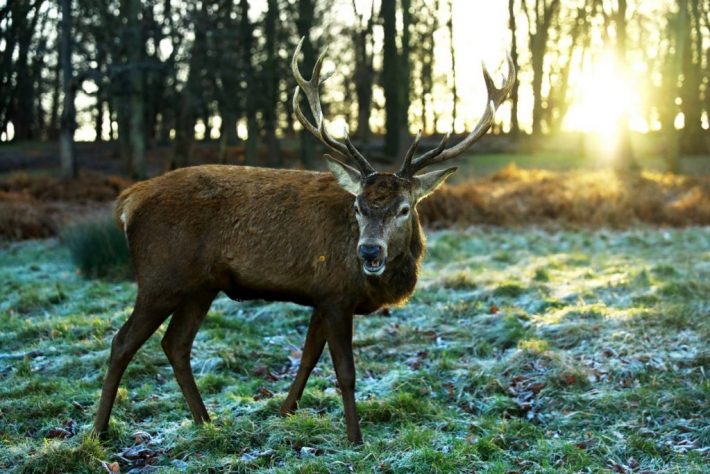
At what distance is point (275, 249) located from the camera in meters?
6.07

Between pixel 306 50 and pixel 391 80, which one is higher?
pixel 306 50

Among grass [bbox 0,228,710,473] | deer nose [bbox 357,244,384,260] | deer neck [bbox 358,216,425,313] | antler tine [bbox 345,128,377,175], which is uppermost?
antler tine [bbox 345,128,377,175]

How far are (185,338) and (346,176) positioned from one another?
1.72 meters

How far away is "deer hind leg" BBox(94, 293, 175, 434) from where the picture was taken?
5824 mm

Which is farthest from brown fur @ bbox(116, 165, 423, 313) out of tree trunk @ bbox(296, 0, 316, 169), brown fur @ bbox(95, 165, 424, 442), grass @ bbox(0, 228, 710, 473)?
tree trunk @ bbox(296, 0, 316, 169)

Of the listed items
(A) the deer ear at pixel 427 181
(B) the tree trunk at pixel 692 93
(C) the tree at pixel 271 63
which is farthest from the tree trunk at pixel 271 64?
(A) the deer ear at pixel 427 181

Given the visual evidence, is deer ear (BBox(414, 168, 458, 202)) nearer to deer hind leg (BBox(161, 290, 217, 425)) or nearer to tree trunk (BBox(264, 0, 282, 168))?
deer hind leg (BBox(161, 290, 217, 425))

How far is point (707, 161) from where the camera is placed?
30750mm

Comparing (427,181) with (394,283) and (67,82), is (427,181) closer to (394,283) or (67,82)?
(394,283)

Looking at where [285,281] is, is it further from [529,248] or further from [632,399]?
[529,248]

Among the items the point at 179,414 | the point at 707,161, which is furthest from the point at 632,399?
the point at 707,161

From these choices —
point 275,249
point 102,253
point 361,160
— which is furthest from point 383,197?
point 102,253

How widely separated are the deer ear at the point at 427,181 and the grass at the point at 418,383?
5.15 feet

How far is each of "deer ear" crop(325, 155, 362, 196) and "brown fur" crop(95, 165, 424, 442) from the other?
14cm
